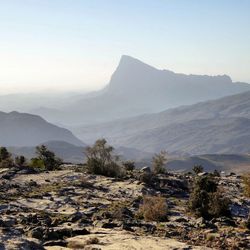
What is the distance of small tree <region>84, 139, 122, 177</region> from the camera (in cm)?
Answer: 5734

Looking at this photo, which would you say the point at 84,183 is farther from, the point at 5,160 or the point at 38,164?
the point at 38,164

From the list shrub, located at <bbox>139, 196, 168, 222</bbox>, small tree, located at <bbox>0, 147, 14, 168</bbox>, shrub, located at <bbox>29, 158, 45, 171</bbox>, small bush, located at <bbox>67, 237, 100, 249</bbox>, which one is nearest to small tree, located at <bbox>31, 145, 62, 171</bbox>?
shrub, located at <bbox>29, 158, 45, 171</bbox>

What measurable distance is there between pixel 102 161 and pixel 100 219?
29.9 metres

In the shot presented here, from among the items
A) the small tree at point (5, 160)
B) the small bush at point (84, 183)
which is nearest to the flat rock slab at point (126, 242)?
the small bush at point (84, 183)

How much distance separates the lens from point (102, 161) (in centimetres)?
5888

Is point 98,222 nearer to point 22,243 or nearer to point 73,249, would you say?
point 73,249

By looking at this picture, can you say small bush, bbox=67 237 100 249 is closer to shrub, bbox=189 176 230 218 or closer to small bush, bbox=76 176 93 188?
shrub, bbox=189 176 230 218

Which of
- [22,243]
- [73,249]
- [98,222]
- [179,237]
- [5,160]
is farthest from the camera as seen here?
[5,160]

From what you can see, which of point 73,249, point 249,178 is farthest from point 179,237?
point 249,178

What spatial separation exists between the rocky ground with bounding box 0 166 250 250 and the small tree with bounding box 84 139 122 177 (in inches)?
186

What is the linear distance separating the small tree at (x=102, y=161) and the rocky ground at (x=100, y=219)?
186 inches

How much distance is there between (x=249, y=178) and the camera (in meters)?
43.5

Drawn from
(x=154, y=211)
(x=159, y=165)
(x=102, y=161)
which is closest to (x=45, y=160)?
(x=102, y=161)

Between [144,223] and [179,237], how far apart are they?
405 cm
